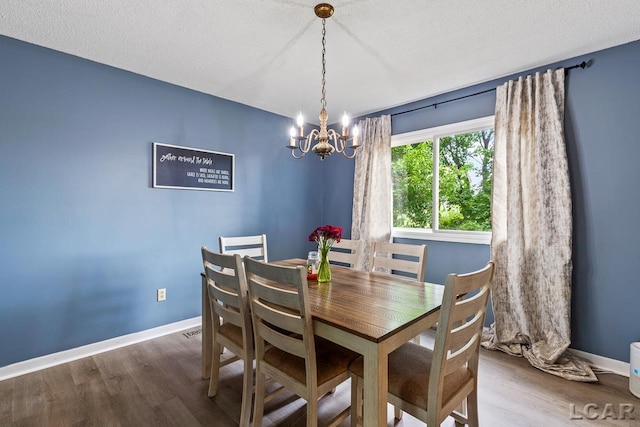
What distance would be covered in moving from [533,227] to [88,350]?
153 inches

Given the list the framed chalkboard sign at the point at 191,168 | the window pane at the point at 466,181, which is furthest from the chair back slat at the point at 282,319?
the window pane at the point at 466,181

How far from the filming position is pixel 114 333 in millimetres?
2645

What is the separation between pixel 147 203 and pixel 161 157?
463 millimetres

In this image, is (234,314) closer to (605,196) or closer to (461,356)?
(461,356)

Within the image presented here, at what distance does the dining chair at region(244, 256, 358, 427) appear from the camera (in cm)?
132

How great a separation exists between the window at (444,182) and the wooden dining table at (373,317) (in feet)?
4.87

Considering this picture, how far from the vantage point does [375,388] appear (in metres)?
1.17

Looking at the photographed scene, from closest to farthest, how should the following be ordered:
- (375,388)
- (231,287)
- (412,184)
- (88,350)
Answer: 1. (375,388)
2. (231,287)
3. (88,350)
4. (412,184)

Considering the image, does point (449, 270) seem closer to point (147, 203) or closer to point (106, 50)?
point (147, 203)

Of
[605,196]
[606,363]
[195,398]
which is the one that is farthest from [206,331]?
[605,196]

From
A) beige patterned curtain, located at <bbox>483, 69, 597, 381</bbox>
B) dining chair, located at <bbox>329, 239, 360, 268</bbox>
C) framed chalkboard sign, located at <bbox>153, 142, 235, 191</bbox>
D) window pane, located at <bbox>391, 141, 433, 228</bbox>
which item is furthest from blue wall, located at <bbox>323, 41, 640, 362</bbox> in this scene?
framed chalkboard sign, located at <bbox>153, 142, 235, 191</bbox>

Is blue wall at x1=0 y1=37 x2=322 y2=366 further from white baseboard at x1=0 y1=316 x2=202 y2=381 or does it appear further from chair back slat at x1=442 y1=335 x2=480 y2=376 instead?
chair back slat at x1=442 y1=335 x2=480 y2=376

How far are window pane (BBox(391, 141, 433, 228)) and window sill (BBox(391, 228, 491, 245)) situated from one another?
0.34ft

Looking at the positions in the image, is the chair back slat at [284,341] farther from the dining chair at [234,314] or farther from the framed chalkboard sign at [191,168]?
the framed chalkboard sign at [191,168]
